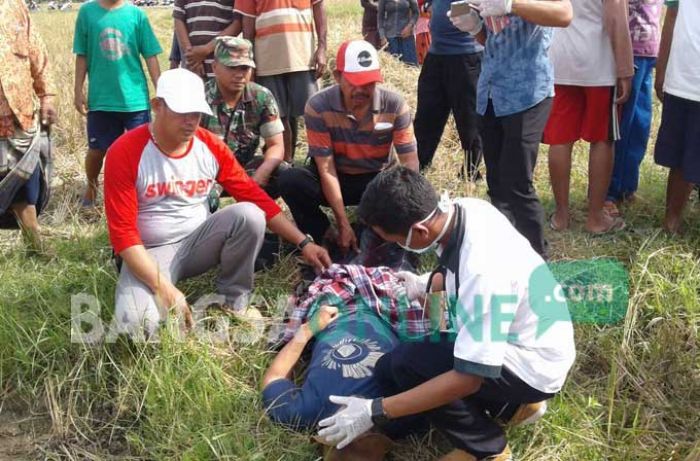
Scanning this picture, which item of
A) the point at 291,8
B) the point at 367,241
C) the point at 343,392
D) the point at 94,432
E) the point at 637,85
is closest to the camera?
the point at 343,392

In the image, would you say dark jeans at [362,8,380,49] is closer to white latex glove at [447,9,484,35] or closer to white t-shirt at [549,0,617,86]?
white t-shirt at [549,0,617,86]

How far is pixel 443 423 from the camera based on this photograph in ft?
7.89

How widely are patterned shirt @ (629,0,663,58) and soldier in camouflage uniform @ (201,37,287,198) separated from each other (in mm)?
2169

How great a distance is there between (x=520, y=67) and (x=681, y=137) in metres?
1.10

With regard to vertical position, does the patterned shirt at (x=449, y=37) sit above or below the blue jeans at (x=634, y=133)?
above

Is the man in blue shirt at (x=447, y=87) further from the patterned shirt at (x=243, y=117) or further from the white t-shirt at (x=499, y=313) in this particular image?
the white t-shirt at (x=499, y=313)

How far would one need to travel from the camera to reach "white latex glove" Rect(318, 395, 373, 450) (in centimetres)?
236

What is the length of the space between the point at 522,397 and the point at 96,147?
3.39 meters

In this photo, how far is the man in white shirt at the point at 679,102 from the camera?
3.70m

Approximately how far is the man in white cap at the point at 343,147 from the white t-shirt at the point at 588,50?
3.06 ft

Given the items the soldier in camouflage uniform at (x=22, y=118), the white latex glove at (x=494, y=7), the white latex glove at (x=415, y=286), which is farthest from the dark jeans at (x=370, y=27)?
the white latex glove at (x=415, y=286)

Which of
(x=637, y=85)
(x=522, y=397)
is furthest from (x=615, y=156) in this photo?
(x=522, y=397)

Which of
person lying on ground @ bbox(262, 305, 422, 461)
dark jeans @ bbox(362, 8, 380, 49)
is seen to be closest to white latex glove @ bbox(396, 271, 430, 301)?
person lying on ground @ bbox(262, 305, 422, 461)

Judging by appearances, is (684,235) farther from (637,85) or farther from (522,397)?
(522,397)
